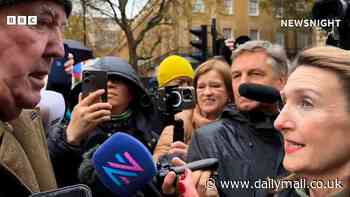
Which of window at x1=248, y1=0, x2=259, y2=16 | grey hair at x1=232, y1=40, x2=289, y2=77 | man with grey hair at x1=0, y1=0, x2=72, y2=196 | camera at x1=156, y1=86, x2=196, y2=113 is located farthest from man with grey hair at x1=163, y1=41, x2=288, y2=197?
window at x1=248, y1=0, x2=259, y2=16

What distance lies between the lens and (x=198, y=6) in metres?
20.7

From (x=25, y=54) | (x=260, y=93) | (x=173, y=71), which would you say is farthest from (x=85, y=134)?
(x=173, y=71)

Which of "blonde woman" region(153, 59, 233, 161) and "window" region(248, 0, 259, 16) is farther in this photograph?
"window" region(248, 0, 259, 16)

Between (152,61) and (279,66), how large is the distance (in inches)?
999

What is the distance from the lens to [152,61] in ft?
90.9

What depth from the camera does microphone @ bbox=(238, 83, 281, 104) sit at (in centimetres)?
210

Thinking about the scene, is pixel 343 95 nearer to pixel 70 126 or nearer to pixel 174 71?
pixel 70 126

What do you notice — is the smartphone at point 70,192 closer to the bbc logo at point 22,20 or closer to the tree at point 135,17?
the bbc logo at point 22,20

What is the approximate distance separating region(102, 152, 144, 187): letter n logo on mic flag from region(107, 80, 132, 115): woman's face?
44.8 inches

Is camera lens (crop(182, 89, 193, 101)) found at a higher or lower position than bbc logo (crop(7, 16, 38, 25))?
lower

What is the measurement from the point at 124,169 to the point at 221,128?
2.86ft

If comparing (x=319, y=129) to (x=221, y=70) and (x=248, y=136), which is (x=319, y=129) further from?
(x=221, y=70)

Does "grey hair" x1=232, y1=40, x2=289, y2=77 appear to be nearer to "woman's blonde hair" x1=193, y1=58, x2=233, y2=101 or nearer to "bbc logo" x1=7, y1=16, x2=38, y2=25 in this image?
"woman's blonde hair" x1=193, y1=58, x2=233, y2=101

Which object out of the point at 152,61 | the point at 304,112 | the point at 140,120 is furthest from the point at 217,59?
the point at 152,61
